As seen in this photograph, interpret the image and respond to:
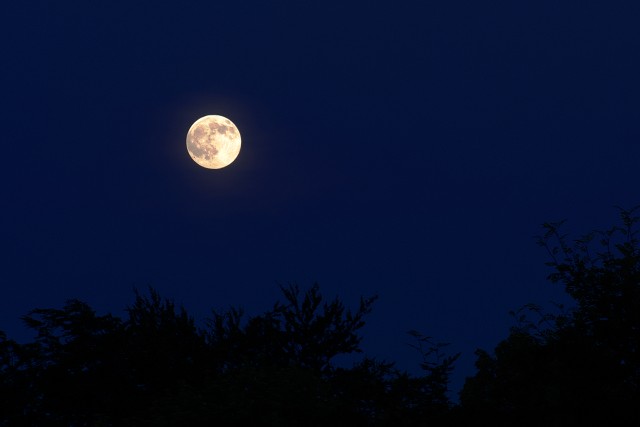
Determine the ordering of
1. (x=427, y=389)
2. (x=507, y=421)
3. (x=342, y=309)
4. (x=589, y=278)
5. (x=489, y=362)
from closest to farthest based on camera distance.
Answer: (x=507, y=421), (x=589, y=278), (x=427, y=389), (x=489, y=362), (x=342, y=309)

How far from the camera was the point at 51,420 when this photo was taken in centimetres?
3691

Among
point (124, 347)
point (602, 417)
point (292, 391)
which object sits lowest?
point (602, 417)

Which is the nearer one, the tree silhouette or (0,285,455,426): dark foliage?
the tree silhouette

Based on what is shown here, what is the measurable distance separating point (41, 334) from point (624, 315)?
98.7 ft

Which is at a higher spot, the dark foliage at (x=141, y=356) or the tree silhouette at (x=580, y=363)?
the dark foliage at (x=141, y=356)

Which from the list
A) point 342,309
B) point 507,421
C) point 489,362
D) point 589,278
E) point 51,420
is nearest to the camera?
point 507,421

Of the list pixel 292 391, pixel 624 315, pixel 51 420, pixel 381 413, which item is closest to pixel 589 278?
pixel 624 315

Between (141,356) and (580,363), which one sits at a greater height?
(141,356)

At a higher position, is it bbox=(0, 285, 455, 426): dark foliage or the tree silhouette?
bbox=(0, 285, 455, 426): dark foliage

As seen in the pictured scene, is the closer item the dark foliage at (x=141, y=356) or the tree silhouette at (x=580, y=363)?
the tree silhouette at (x=580, y=363)

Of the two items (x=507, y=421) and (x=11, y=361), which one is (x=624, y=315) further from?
(x=11, y=361)

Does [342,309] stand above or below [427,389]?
above

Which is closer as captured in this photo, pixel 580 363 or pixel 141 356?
pixel 580 363

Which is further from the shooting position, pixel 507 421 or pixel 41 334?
pixel 41 334
